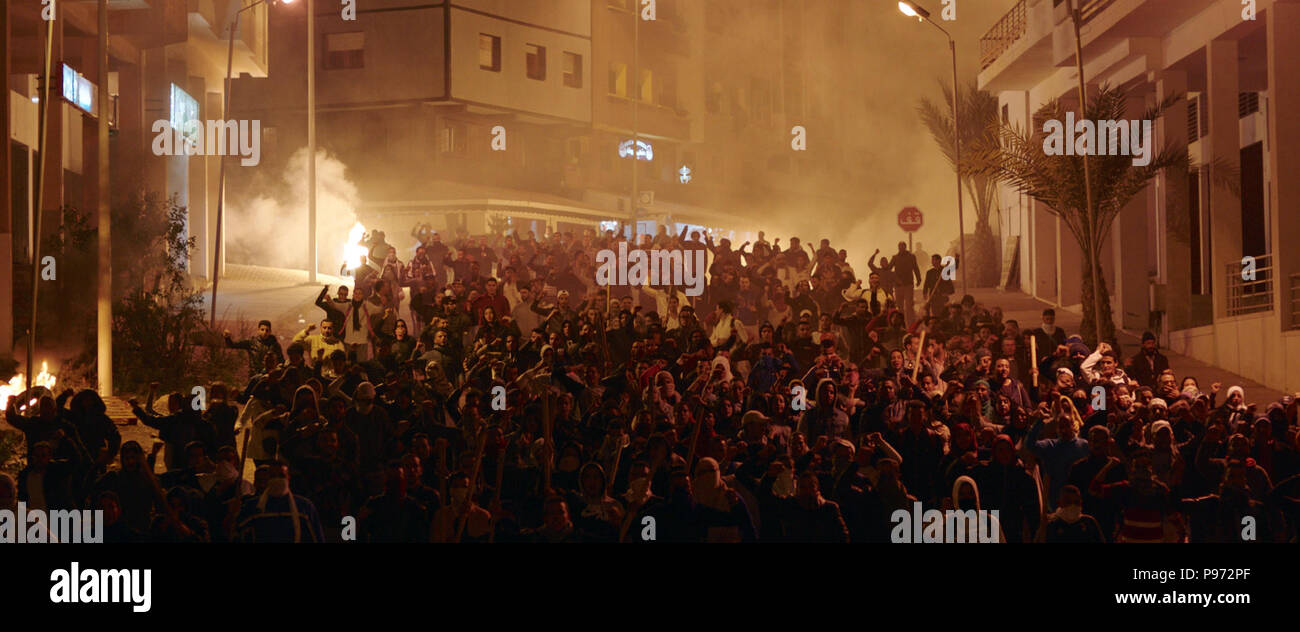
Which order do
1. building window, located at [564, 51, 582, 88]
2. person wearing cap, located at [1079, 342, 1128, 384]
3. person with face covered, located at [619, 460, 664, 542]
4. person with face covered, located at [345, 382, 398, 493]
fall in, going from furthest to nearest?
building window, located at [564, 51, 582, 88] < person wearing cap, located at [1079, 342, 1128, 384] < person with face covered, located at [345, 382, 398, 493] < person with face covered, located at [619, 460, 664, 542]

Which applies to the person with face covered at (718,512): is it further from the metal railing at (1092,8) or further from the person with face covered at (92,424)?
the metal railing at (1092,8)

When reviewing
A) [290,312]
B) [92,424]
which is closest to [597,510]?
[92,424]

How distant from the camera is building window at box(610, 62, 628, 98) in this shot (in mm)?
51031

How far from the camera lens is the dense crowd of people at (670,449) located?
1178 centimetres

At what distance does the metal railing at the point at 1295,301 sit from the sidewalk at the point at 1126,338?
93cm

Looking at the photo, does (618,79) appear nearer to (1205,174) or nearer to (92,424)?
(1205,174)

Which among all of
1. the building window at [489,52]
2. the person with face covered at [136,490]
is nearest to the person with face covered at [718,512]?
the person with face covered at [136,490]

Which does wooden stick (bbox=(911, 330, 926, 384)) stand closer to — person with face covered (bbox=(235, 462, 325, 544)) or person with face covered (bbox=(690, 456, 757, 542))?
person with face covered (bbox=(690, 456, 757, 542))

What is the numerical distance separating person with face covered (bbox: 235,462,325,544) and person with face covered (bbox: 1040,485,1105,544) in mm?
5480

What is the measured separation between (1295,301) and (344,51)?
102 ft

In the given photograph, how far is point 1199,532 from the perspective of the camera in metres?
12.1

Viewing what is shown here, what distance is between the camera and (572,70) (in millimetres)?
49281

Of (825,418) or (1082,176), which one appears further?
(1082,176)

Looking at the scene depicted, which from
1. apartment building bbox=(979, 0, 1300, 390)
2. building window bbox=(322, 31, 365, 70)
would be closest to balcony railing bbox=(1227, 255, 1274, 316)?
apartment building bbox=(979, 0, 1300, 390)
